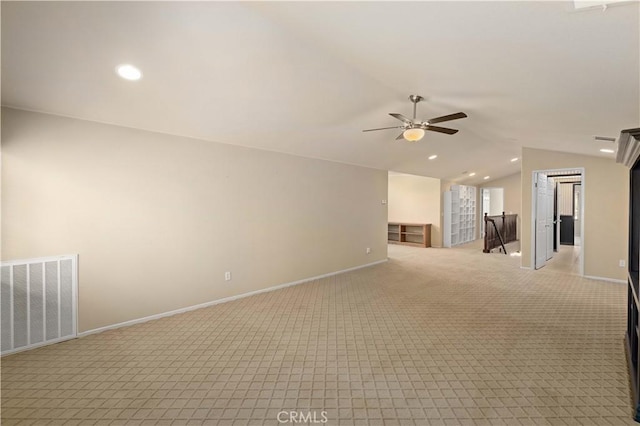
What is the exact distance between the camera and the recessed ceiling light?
105 inches

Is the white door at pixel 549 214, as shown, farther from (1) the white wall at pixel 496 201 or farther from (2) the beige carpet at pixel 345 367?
(1) the white wall at pixel 496 201

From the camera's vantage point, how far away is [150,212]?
3.81m

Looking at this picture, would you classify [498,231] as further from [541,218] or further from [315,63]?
[315,63]

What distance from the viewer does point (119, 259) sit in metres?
3.58

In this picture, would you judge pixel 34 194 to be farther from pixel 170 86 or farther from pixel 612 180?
pixel 612 180

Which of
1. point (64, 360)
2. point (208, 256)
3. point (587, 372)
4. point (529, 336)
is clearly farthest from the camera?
point (208, 256)

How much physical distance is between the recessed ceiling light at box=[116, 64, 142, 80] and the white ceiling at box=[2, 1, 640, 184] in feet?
0.19

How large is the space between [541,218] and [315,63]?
6665 millimetres

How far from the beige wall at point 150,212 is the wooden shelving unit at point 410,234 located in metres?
5.54

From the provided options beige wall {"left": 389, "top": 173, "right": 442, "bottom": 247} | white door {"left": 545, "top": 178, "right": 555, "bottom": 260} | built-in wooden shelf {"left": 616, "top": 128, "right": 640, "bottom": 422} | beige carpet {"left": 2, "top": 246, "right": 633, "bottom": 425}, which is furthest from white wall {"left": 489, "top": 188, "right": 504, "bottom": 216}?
built-in wooden shelf {"left": 616, "top": 128, "right": 640, "bottom": 422}

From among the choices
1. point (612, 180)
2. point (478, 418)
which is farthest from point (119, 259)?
point (612, 180)

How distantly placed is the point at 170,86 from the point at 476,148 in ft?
22.9

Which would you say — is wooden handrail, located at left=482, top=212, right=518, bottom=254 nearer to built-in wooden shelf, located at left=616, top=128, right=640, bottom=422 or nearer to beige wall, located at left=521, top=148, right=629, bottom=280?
beige wall, located at left=521, top=148, right=629, bottom=280

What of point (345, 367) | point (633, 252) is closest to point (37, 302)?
point (345, 367)
